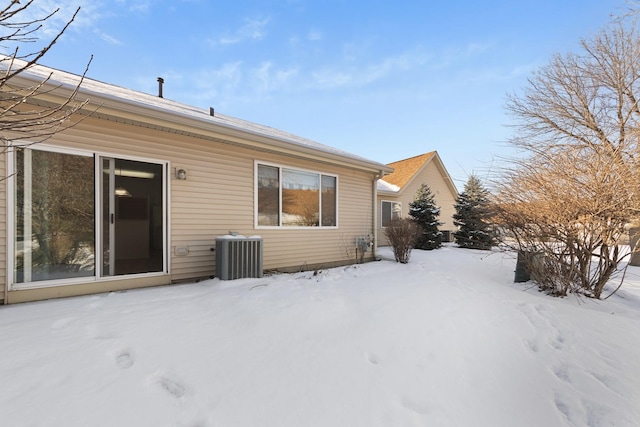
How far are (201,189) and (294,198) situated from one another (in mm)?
1933

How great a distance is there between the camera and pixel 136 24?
5461mm

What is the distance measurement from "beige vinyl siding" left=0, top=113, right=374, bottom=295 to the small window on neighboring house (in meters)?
6.96

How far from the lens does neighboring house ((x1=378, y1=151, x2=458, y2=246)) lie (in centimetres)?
1246

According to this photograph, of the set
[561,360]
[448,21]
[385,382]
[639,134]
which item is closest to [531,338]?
[561,360]

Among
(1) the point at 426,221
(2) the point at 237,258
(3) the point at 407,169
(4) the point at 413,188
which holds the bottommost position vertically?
(2) the point at 237,258

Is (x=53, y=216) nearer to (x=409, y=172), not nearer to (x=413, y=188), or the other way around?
(x=413, y=188)

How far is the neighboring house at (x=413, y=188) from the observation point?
12461 millimetres

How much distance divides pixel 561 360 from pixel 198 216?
16.2ft

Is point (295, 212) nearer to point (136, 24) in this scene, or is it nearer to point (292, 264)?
point (292, 264)

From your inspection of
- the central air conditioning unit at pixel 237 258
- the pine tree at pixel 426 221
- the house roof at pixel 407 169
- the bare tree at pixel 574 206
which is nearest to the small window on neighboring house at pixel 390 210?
the pine tree at pixel 426 221

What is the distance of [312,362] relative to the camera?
2.19 meters

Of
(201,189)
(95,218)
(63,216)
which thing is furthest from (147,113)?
(63,216)

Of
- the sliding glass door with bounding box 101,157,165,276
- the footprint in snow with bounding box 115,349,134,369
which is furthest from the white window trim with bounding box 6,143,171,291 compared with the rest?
the footprint in snow with bounding box 115,349,134,369

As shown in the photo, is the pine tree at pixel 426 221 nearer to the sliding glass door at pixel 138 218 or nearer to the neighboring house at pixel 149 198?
the neighboring house at pixel 149 198
